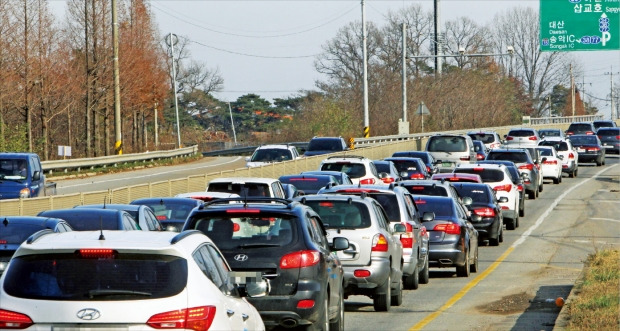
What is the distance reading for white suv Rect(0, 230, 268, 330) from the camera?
7.72 m

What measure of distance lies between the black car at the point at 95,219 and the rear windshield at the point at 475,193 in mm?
11875

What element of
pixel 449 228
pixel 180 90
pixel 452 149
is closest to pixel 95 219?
pixel 449 228

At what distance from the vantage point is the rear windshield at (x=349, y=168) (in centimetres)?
3331

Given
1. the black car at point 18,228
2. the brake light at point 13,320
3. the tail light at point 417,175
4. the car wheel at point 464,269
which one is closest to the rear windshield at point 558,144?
the tail light at point 417,175

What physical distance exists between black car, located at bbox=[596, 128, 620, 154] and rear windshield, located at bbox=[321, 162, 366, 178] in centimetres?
4106

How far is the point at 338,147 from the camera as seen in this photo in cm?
5222

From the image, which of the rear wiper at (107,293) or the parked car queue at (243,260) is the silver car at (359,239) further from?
the rear wiper at (107,293)

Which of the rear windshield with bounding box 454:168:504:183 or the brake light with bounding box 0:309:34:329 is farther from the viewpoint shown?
the rear windshield with bounding box 454:168:504:183

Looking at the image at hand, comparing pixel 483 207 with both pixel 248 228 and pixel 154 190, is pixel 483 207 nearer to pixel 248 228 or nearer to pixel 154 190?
pixel 154 190

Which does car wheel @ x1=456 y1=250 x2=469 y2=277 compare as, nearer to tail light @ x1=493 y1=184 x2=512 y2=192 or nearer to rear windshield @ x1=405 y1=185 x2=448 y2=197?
rear windshield @ x1=405 y1=185 x2=448 y2=197

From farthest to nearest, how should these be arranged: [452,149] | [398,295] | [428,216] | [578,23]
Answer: [452,149] → [578,23] → [428,216] → [398,295]

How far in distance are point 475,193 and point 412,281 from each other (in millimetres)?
9518

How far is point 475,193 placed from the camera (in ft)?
96.4

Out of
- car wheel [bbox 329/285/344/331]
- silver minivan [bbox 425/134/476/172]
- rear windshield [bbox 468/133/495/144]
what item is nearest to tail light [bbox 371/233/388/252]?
car wheel [bbox 329/285/344/331]
